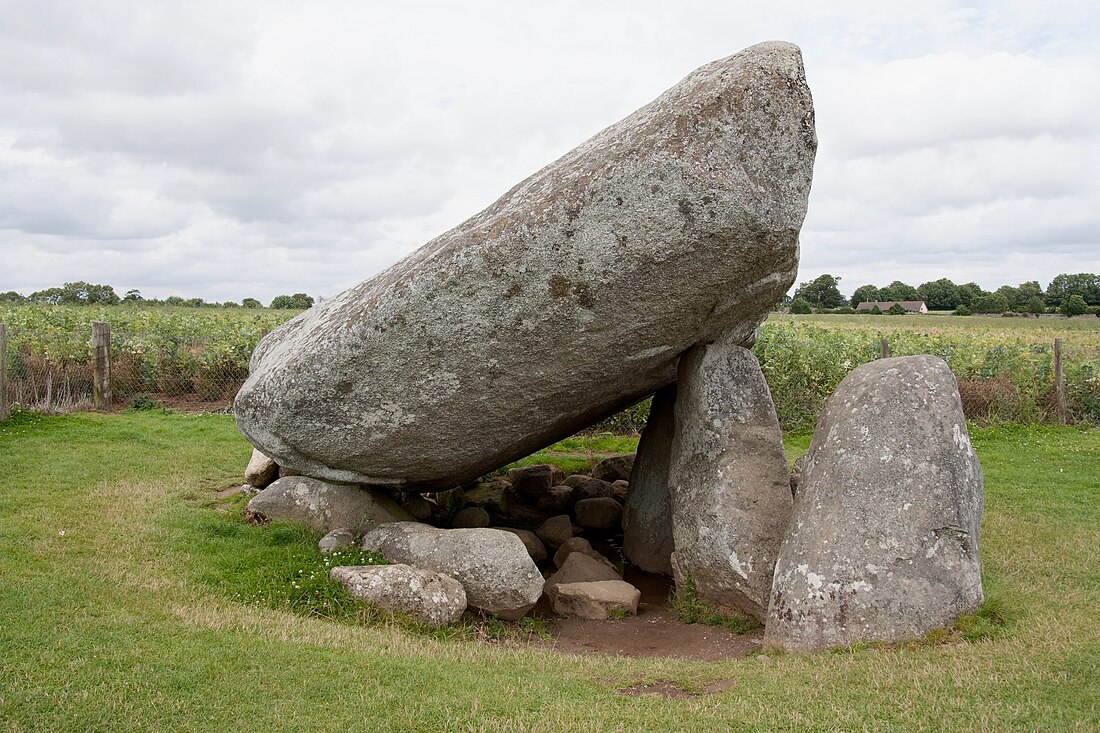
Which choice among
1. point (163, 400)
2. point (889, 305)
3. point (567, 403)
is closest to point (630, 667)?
point (567, 403)

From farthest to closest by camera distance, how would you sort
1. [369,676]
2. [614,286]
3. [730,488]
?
[730,488] < [614,286] < [369,676]

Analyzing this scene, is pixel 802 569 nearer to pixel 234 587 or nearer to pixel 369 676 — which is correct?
pixel 369 676

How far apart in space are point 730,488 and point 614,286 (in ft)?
7.96

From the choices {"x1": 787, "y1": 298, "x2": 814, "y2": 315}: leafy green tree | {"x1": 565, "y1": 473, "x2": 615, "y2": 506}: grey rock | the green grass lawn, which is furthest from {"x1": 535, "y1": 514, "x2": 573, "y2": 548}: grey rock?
{"x1": 787, "y1": 298, "x2": 814, "y2": 315}: leafy green tree

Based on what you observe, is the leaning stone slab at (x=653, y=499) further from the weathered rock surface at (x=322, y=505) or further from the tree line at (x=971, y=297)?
the tree line at (x=971, y=297)

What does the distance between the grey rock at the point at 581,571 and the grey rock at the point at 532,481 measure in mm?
3178

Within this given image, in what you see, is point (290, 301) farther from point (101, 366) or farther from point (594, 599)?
point (594, 599)

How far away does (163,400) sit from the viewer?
783 inches

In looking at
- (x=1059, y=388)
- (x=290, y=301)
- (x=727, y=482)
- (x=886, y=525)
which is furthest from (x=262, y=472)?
(x=290, y=301)

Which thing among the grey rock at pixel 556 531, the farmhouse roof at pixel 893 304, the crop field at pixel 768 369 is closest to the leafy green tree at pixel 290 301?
→ the crop field at pixel 768 369

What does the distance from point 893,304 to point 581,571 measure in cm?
8547

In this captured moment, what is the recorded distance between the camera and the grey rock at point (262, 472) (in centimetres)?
1212

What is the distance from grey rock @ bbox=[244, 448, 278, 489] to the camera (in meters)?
12.1

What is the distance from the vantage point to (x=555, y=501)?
522 inches
